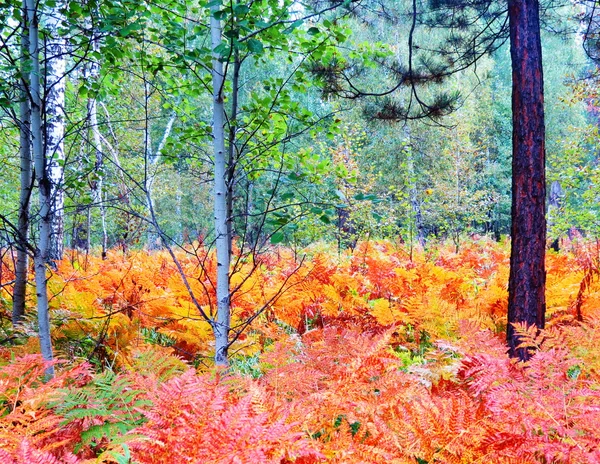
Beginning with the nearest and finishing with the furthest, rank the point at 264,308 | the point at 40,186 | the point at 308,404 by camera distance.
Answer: the point at 308,404 < the point at 40,186 < the point at 264,308

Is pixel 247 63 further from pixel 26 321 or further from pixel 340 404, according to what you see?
pixel 340 404

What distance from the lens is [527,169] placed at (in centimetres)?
277

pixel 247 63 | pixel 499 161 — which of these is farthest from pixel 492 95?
pixel 247 63

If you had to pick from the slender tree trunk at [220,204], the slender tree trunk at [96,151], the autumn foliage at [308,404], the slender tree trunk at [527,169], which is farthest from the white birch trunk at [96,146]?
the slender tree trunk at [527,169]

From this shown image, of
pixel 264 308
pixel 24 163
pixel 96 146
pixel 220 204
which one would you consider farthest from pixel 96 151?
pixel 96 146

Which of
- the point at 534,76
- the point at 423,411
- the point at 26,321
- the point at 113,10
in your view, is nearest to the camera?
the point at 423,411

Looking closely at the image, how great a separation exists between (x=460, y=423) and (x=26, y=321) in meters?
3.12

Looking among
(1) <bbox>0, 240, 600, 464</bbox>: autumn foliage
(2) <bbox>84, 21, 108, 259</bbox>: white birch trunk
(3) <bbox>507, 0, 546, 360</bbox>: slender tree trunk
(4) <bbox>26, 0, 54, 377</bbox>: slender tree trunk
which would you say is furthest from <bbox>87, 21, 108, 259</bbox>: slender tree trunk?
(3) <bbox>507, 0, 546, 360</bbox>: slender tree trunk

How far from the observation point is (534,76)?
2.77m

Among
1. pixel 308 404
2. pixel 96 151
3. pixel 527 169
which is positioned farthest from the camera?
pixel 527 169

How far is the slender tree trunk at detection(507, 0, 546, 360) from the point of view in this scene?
2.76 metres

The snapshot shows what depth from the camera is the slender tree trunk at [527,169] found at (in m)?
2.76

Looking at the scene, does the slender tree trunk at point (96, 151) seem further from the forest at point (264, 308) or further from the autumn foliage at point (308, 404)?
the autumn foliage at point (308, 404)

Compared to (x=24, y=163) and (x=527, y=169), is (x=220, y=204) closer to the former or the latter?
(x=24, y=163)
